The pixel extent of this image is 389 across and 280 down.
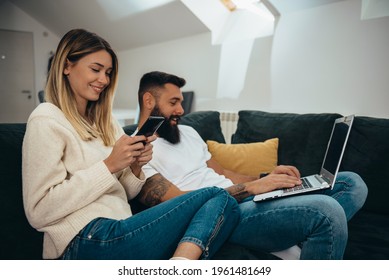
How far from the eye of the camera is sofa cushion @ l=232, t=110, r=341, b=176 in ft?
5.67

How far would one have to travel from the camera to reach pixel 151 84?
59.6 inches

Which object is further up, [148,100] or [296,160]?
[148,100]

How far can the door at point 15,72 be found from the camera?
4.36 meters

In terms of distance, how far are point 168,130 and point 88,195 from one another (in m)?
0.61

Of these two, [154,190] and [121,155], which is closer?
[121,155]

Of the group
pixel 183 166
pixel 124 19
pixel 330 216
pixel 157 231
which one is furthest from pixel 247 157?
pixel 124 19

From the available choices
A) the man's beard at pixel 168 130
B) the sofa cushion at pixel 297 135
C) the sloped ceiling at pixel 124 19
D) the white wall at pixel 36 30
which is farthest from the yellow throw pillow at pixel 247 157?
the white wall at pixel 36 30

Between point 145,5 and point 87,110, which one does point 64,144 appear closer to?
point 87,110

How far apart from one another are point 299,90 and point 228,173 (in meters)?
1.17

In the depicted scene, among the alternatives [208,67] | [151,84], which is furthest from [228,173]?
[208,67]

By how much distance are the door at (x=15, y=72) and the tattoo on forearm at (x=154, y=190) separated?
394cm

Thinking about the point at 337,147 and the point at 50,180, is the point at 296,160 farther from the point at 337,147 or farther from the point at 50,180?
the point at 50,180

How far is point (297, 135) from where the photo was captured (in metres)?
1.79

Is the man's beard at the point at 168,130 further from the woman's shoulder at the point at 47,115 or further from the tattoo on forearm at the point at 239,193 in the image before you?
the woman's shoulder at the point at 47,115
